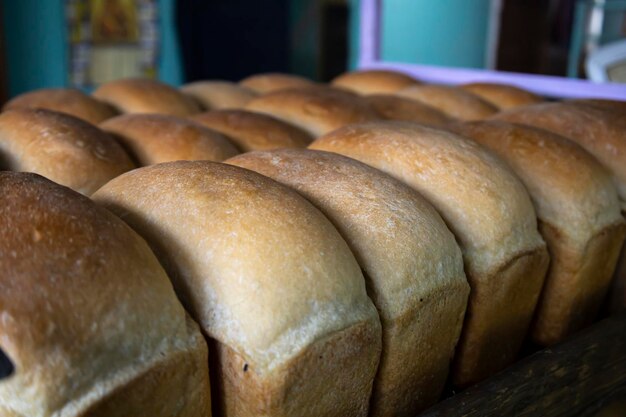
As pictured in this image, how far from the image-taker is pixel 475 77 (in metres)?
2.03

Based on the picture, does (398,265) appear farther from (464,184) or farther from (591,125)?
(591,125)

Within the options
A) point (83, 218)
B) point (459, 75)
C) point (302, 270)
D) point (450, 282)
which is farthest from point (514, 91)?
point (83, 218)

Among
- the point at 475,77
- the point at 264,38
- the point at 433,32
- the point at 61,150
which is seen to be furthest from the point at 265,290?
the point at 433,32

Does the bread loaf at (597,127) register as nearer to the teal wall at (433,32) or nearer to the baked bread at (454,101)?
the baked bread at (454,101)

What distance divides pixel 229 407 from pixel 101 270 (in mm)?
203

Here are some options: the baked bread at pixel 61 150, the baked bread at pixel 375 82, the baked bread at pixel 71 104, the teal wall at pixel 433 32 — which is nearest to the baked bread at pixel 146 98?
the baked bread at pixel 71 104

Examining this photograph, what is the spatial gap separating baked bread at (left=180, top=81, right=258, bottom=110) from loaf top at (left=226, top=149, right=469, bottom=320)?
84 cm

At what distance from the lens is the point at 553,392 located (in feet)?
2.45

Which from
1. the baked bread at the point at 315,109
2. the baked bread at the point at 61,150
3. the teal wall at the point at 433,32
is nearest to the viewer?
the baked bread at the point at 61,150

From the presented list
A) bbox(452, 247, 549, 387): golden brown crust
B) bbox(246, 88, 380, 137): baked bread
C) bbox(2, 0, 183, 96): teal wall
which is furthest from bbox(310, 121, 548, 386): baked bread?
bbox(2, 0, 183, 96): teal wall

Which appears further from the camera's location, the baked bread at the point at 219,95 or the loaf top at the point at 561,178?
the baked bread at the point at 219,95

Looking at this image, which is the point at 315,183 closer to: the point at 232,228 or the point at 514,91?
the point at 232,228

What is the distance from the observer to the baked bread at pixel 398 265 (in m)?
0.68

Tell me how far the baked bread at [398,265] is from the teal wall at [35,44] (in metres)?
2.78
